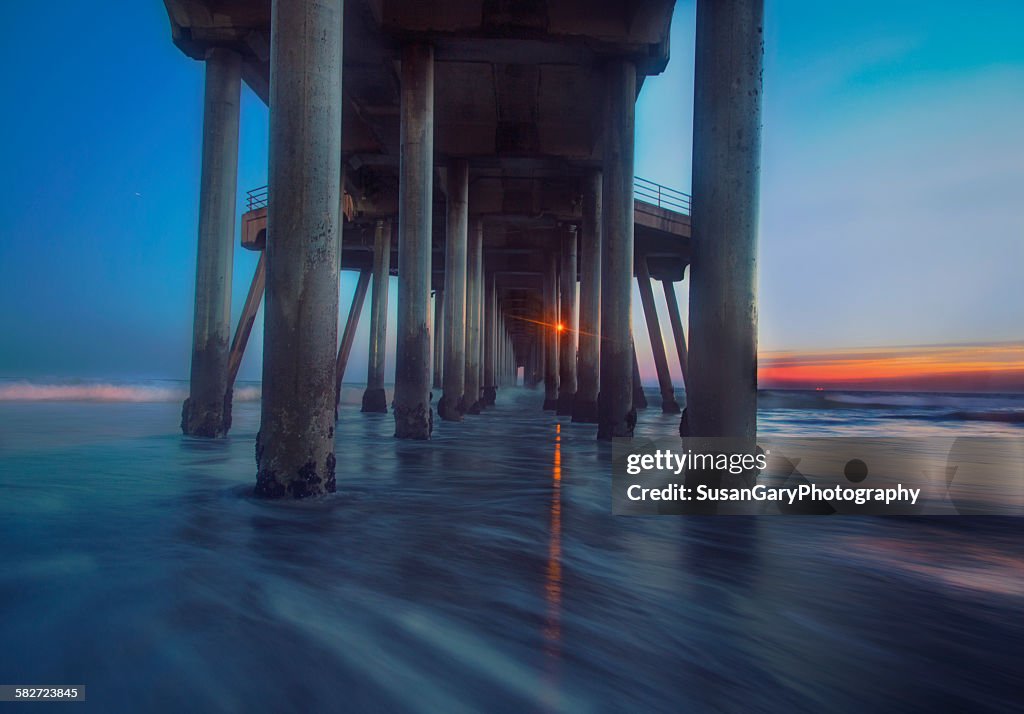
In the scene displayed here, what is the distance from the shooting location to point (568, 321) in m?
22.8

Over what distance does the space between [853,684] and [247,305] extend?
17.1m

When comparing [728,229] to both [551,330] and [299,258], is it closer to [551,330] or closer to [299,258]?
[299,258]

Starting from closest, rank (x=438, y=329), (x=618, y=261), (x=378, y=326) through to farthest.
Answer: (x=618, y=261)
(x=378, y=326)
(x=438, y=329)

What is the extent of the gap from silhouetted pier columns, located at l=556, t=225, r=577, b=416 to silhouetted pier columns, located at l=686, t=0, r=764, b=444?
15.7 meters

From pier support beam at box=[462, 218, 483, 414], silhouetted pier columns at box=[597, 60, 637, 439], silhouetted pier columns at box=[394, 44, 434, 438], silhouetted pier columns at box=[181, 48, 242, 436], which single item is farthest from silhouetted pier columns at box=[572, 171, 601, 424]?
silhouetted pier columns at box=[181, 48, 242, 436]

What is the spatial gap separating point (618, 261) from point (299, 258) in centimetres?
814

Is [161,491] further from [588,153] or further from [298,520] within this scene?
[588,153]

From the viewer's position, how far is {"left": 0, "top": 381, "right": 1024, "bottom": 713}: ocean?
209 centimetres

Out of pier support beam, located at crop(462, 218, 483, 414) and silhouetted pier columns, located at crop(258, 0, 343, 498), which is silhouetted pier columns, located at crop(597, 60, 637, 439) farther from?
silhouetted pier columns, located at crop(258, 0, 343, 498)

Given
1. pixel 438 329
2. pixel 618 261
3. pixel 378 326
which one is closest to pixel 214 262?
pixel 618 261

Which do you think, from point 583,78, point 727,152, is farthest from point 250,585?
point 583,78

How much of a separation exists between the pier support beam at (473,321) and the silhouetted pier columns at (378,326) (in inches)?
103

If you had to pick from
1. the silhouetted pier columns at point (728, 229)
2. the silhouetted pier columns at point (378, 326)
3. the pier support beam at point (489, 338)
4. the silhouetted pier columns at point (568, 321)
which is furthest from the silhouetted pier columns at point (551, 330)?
the silhouetted pier columns at point (728, 229)

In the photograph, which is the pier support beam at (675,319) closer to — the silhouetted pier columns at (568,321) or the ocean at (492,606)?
the silhouetted pier columns at (568,321)
